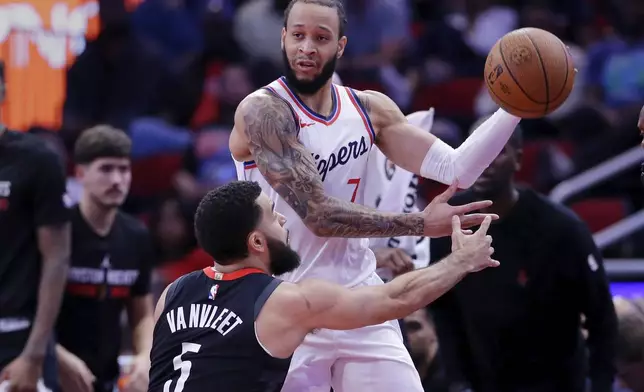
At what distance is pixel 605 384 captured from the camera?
246 inches

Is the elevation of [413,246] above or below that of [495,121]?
below

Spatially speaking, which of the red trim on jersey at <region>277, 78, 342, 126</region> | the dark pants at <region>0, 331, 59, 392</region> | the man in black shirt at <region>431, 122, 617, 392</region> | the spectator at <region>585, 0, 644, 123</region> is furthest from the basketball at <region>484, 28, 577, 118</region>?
the spectator at <region>585, 0, 644, 123</region>

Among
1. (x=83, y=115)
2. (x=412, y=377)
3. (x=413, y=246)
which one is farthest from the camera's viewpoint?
(x=83, y=115)

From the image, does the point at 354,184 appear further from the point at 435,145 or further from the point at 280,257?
the point at 280,257

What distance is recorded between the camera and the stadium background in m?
10.1

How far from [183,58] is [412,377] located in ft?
24.7

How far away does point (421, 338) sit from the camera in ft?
23.4

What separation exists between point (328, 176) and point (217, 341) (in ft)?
3.66

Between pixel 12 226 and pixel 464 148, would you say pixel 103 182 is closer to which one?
pixel 12 226

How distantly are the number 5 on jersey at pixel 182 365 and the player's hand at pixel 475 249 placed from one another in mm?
1049

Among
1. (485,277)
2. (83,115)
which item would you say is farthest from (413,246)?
(83,115)

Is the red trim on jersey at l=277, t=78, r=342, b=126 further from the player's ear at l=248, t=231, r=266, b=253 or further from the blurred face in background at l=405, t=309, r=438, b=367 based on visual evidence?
the blurred face in background at l=405, t=309, r=438, b=367

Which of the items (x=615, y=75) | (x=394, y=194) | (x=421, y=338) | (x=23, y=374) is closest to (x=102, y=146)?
(x=23, y=374)

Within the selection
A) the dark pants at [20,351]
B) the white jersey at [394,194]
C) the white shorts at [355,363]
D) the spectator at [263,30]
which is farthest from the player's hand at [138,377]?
the spectator at [263,30]
